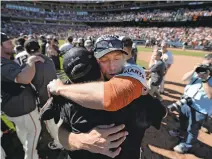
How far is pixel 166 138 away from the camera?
5.45 m

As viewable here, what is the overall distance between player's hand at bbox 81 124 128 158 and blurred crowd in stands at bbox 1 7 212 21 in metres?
45.1

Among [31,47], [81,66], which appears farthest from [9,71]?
[81,66]

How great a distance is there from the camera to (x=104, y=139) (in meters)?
1.54

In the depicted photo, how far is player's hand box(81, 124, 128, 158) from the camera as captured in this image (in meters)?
1.54

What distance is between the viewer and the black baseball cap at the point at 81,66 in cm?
156

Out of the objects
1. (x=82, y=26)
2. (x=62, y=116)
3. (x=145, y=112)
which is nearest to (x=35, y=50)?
(x=62, y=116)

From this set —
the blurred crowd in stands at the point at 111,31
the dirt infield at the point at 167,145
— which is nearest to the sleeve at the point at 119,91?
the dirt infield at the point at 167,145

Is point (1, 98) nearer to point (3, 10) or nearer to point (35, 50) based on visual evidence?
point (35, 50)

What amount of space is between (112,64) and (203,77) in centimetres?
272

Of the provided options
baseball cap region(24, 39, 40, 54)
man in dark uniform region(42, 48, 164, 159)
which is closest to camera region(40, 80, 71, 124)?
man in dark uniform region(42, 48, 164, 159)

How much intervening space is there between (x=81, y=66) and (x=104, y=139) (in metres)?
0.56

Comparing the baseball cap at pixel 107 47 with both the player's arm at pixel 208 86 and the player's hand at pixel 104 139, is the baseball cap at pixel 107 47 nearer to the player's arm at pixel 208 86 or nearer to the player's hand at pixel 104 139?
the player's hand at pixel 104 139

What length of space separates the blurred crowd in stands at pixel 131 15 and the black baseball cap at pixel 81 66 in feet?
148

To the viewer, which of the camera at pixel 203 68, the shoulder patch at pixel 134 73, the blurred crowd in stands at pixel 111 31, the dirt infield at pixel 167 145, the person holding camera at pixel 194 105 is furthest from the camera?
the blurred crowd in stands at pixel 111 31
